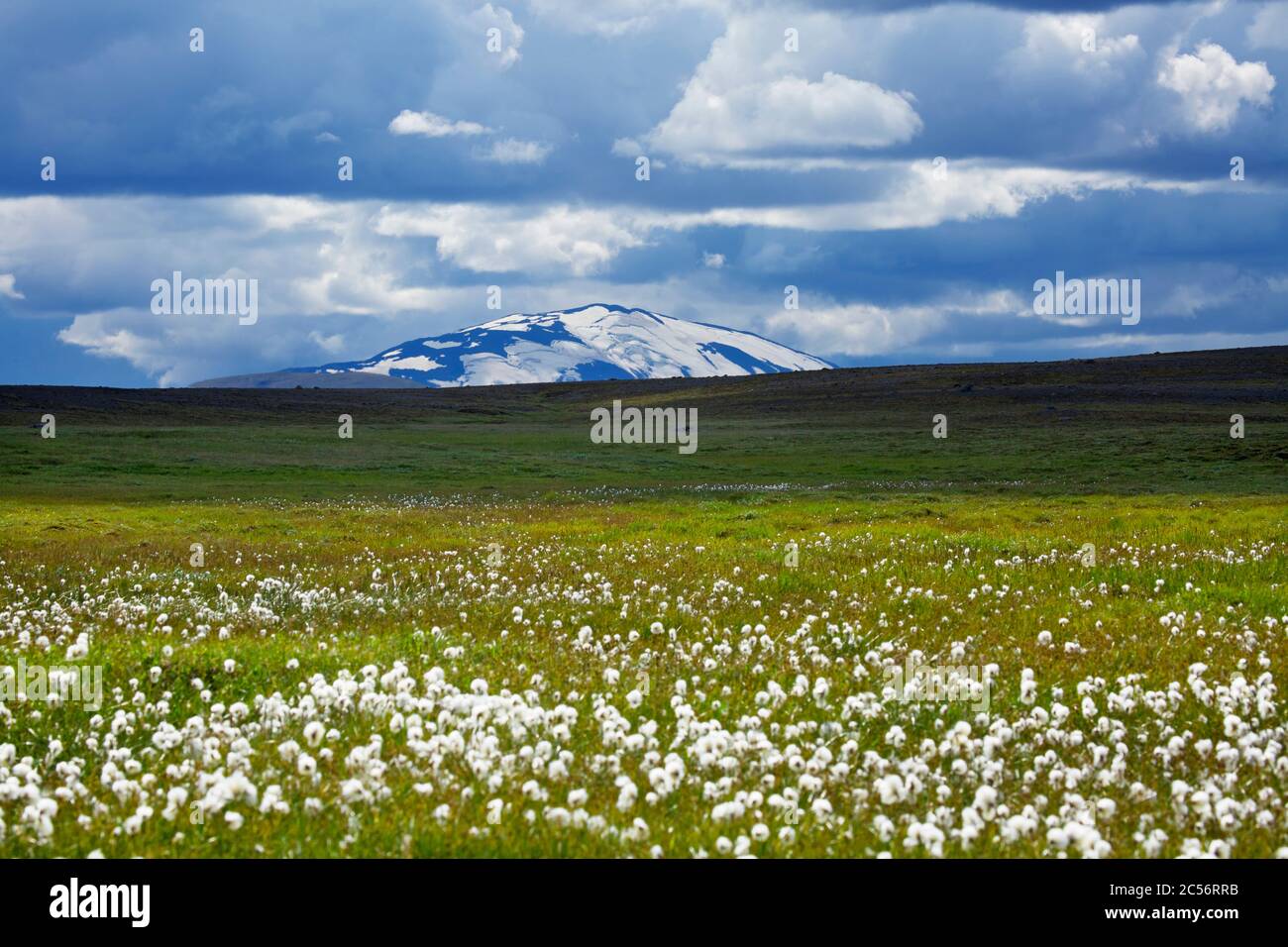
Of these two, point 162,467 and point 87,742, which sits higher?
point 162,467

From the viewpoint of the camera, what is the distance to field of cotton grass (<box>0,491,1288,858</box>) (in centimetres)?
700

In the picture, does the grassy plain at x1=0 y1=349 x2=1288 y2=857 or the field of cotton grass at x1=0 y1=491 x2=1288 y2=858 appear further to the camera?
the grassy plain at x1=0 y1=349 x2=1288 y2=857

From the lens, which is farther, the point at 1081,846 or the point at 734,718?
the point at 734,718

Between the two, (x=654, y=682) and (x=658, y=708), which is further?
(x=654, y=682)

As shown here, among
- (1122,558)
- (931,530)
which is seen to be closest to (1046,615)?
(1122,558)

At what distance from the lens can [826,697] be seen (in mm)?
10156

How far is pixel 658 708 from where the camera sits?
9977 mm

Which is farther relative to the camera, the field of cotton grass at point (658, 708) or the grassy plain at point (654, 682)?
the grassy plain at point (654, 682)

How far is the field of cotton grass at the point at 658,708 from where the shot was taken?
7.00 meters

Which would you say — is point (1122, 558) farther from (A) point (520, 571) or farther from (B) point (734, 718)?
(B) point (734, 718)
